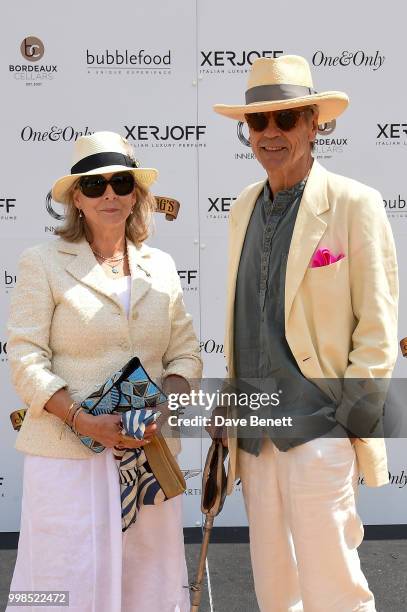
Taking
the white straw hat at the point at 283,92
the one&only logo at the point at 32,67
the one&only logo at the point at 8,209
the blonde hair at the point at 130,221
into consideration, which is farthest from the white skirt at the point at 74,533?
the one&only logo at the point at 32,67

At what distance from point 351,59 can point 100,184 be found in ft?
7.13

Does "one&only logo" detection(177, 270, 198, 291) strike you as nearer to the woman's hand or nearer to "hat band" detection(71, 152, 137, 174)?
"hat band" detection(71, 152, 137, 174)

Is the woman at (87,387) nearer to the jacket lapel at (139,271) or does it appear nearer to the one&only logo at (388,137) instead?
the jacket lapel at (139,271)

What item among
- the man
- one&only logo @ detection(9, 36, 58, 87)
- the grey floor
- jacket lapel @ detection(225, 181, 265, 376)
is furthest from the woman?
one&only logo @ detection(9, 36, 58, 87)

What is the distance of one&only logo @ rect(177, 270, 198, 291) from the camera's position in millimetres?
4898

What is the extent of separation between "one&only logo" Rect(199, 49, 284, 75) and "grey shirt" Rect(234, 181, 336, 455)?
5.99 ft

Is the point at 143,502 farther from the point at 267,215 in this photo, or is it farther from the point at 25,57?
the point at 25,57

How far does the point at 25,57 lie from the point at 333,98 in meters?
2.30

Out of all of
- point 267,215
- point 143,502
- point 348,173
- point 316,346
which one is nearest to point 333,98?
point 267,215

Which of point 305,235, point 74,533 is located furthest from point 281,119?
point 74,533

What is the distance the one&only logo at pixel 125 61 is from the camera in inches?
186

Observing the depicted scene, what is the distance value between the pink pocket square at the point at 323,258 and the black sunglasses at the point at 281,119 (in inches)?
17.9

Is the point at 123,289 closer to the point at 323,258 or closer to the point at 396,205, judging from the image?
the point at 323,258

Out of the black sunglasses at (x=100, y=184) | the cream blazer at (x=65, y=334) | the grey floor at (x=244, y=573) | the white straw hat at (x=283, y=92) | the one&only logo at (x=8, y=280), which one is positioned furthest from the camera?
the one&only logo at (x=8, y=280)
